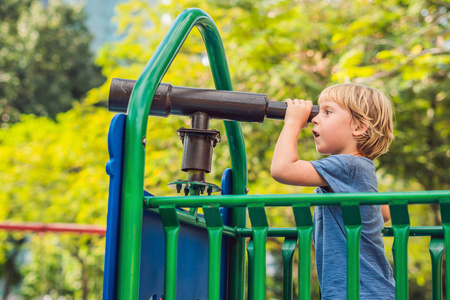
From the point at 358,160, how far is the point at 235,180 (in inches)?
16.9

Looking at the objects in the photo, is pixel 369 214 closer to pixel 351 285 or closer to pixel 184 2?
pixel 351 285

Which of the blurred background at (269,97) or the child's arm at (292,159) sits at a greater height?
the blurred background at (269,97)

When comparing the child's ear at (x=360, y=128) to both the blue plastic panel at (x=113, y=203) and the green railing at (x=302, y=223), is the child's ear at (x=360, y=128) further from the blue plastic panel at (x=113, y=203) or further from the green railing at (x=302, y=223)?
the blue plastic panel at (x=113, y=203)

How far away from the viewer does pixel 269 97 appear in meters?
6.22

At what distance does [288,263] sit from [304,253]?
1.34ft

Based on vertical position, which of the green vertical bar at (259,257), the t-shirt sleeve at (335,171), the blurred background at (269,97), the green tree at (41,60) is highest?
the green tree at (41,60)

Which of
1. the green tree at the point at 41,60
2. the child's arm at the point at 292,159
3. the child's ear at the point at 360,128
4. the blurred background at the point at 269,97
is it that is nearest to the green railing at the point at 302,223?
the child's arm at the point at 292,159

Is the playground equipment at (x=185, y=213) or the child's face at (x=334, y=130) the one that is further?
the child's face at (x=334, y=130)

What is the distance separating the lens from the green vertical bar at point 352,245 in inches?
40.3


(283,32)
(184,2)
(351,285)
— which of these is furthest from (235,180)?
(184,2)

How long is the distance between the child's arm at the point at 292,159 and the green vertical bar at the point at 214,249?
0.22 m

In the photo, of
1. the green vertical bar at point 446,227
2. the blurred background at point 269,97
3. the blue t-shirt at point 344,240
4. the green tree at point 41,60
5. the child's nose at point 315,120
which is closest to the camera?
the green vertical bar at point 446,227

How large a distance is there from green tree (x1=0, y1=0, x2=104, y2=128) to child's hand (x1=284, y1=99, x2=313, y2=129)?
617 inches

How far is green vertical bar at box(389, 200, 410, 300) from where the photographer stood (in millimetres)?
1009
